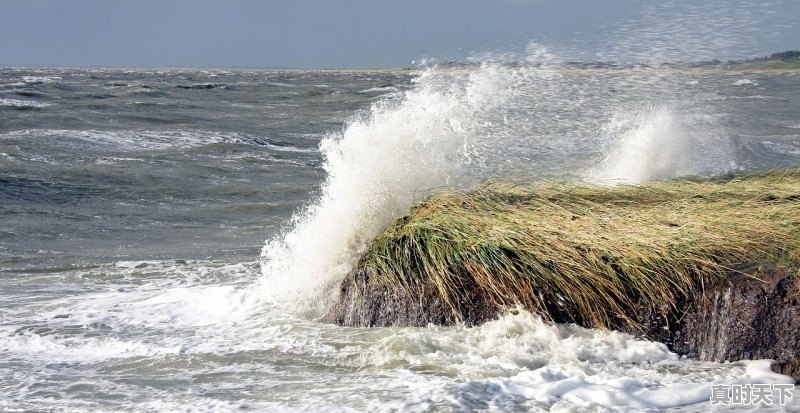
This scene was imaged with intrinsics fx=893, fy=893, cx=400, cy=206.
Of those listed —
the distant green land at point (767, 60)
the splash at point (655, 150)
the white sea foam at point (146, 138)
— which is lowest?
the white sea foam at point (146, 138)

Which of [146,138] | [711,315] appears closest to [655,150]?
[711,315]

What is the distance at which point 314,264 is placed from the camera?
684 cm

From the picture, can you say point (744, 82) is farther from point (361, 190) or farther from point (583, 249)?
point (583, 249)

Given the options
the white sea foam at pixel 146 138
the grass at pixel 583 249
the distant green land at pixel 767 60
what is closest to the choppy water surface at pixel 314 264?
the grass at pixel 583 249

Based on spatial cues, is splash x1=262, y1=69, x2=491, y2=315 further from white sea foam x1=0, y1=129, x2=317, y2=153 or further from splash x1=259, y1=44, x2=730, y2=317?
white sea foam x1=0, y1=129, x2=317, y2=153

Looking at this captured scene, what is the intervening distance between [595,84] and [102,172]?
29.7 feet

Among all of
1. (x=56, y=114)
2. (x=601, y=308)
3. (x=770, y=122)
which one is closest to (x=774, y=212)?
(x=601, y=308)

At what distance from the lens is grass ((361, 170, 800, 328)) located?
5448 mm

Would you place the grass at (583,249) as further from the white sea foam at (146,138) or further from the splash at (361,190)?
the white sea foam at (146,138)

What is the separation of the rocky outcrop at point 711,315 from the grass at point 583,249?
0.14 feet

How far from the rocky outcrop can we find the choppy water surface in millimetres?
132

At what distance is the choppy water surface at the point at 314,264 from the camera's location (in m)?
4.80

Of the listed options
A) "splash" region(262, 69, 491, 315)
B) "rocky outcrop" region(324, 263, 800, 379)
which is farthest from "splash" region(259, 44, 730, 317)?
"rocky outcrop" region(324, 263, 800, 379)

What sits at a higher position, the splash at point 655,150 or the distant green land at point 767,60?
the distant green land at point 767,60
